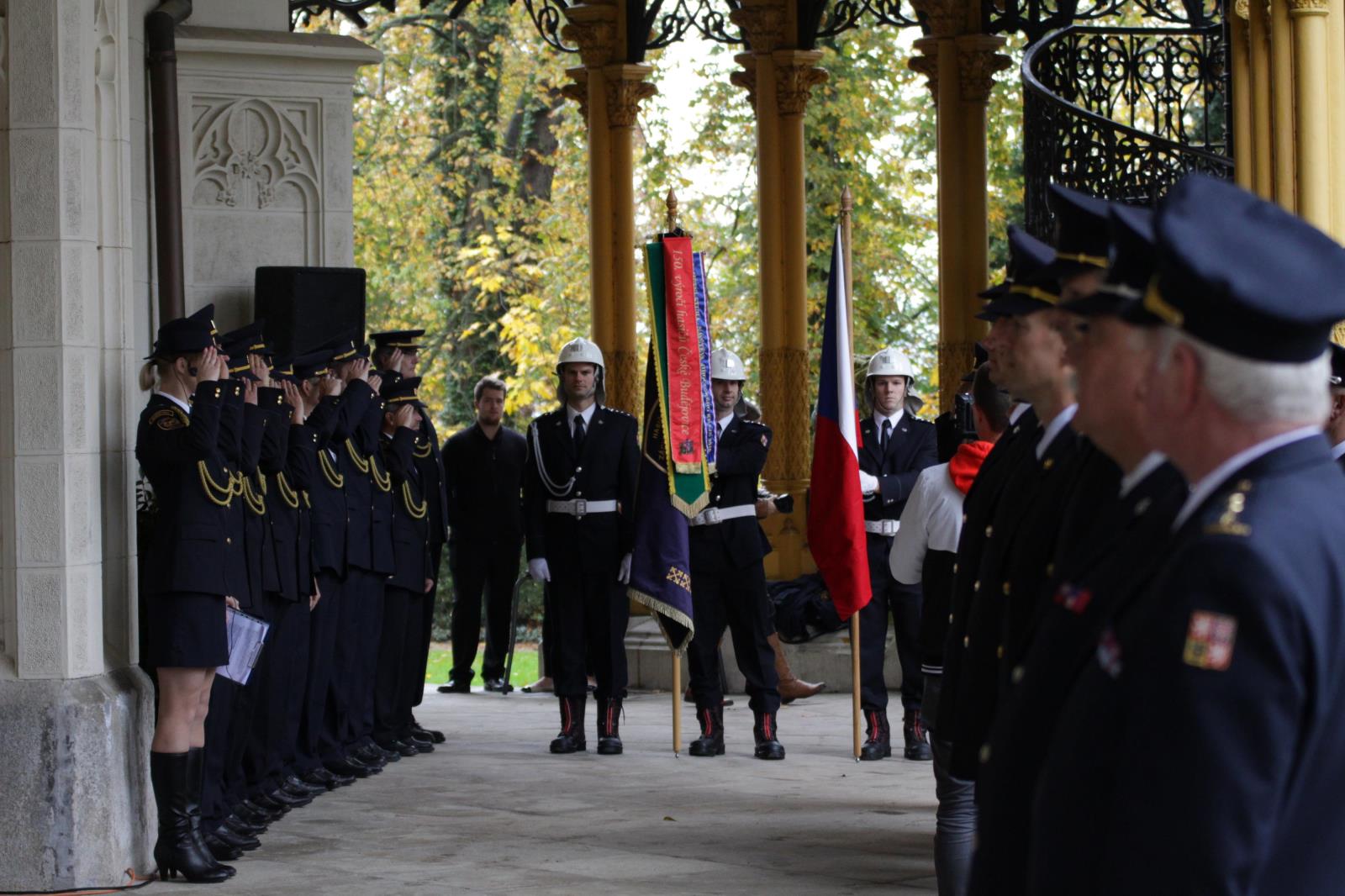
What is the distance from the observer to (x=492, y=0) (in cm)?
2280

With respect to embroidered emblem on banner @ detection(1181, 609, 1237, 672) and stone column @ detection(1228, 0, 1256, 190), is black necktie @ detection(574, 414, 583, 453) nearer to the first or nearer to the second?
stone column @ detection(1228, 0, 1256, 190)

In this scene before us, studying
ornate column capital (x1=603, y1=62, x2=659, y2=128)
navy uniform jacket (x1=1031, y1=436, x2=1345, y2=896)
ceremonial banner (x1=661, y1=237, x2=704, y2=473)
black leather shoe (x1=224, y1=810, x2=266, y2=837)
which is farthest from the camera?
ornate column capital (x1=603, y1=62, x2=659, y2=128)

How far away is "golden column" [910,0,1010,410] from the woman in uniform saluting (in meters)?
7.43

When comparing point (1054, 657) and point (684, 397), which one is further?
point (684, 397)

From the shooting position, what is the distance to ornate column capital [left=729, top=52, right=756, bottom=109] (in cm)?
1325

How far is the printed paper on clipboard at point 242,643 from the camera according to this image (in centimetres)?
652

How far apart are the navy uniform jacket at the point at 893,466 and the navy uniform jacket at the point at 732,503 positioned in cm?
54

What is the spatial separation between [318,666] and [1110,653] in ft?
20.9

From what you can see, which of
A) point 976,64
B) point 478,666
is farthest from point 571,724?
point 478,666

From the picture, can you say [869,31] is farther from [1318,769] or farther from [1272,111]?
[1318,769]

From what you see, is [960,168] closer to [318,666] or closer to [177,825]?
[318,666]

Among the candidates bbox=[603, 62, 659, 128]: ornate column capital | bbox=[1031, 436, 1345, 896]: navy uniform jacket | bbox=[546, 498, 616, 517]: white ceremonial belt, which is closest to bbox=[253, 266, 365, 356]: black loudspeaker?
bbox=[546, 498, 616, 517]: white ceremonial belt

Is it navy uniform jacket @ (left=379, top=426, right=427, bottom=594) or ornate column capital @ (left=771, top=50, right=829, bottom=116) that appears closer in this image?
navy uniform jacket @ (left=379, top=426, right=427, bottom=594)

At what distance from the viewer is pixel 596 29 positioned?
43.6 feet
